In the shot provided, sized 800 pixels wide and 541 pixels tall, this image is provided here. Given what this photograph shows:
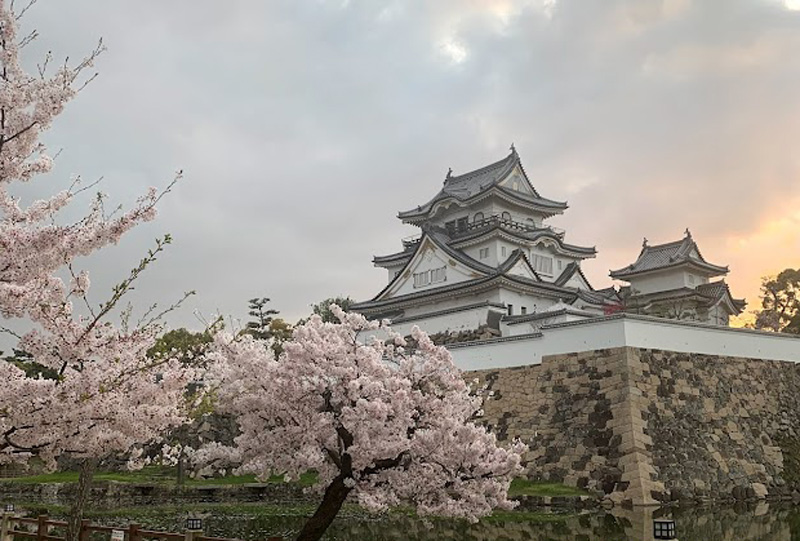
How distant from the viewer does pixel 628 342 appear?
800 inches

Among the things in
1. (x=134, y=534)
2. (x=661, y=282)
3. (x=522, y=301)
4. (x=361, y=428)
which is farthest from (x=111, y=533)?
(x=661, y=282)

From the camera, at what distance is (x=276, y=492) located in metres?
22.2

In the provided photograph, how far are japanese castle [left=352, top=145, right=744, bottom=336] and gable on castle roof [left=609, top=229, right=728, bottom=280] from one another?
5 cm

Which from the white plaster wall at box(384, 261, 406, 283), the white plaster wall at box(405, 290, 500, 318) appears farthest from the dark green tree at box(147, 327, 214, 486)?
the white plaster wall at box(384, 261, 406, 283)

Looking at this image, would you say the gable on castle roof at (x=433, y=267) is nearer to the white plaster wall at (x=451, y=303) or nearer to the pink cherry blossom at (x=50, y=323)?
the white plaster wall at (x=451, y=303)

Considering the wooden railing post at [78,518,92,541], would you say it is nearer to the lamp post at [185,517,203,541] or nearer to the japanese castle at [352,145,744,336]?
the lamp post at [185,517,203,541]

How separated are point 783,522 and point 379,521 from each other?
902 centimetres

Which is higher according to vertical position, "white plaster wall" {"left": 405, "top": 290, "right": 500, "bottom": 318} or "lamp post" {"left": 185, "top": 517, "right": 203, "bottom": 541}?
"white plaster wall" {"left": 405, "top": 290, "right": 500, "bottom": 318}

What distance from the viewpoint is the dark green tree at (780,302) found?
1393 inches

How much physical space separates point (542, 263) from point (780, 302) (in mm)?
12118

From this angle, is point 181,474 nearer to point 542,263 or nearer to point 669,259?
point 542,263

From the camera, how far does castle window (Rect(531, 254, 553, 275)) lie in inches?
1427

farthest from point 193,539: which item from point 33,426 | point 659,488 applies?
point 659,488

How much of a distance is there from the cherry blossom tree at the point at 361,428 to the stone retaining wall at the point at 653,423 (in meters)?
9.77
